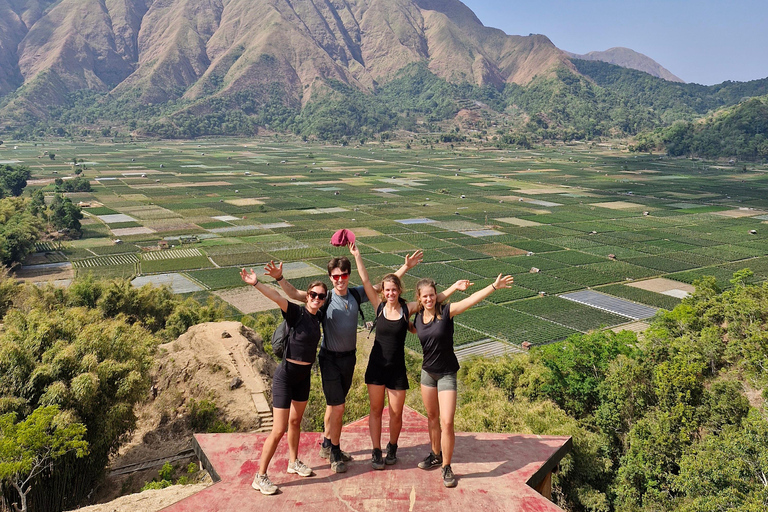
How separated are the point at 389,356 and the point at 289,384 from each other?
5.25 ft

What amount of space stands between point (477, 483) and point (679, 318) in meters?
29.1

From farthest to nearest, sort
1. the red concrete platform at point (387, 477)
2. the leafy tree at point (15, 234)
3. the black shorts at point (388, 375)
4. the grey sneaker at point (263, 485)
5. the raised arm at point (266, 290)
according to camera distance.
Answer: the leafy tree at point (15, 234) < the black shorts at point (388, 375) < the grey sneaker at point (263, 485) < the red concrete platform at point (387, 477) < the raised arm at point (266, 290)

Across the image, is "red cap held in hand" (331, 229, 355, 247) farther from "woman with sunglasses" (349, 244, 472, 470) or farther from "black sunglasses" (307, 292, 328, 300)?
"black sunglasses" (307, 292, 328, 300)

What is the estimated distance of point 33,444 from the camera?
12078 mm

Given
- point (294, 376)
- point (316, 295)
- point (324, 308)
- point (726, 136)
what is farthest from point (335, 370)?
point (726, 136)

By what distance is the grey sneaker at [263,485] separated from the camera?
8188 mm

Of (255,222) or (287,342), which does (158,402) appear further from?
(255,222)

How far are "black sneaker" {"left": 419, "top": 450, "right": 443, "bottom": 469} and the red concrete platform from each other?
107mm

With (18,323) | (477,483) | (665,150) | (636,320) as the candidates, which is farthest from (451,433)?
(665,150)

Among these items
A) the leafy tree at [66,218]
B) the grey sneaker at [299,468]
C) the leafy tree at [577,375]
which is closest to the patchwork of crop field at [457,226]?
the leafy tree at [66,218]

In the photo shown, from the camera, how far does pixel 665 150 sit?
195 m

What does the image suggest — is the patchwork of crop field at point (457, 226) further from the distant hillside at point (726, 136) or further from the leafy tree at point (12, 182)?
the distant hillside at point (726, 136)

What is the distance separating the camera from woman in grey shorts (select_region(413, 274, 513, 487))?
840 centimetres

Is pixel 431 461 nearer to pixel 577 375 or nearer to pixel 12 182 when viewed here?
pixel 577 375
